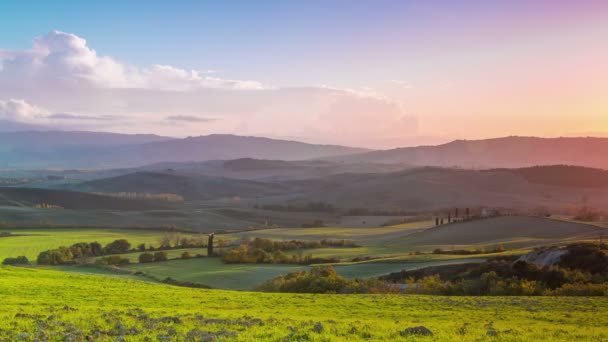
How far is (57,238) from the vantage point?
75.8 m

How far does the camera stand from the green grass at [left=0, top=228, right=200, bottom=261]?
63.4 meters

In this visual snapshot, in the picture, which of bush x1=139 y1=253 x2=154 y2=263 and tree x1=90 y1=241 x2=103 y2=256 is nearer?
bush x1=139 y1=253 x2=154 y2=263

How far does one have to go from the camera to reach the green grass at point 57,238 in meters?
63.4

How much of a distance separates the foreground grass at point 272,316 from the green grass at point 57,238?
39.6m

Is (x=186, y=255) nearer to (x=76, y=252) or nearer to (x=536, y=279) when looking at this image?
(x=76, y=252)

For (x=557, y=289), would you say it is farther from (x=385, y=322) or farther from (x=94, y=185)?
(x=94, y=185)

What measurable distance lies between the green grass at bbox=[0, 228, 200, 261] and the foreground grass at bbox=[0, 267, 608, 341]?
1560 inches

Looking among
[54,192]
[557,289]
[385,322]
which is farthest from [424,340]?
[54,192]

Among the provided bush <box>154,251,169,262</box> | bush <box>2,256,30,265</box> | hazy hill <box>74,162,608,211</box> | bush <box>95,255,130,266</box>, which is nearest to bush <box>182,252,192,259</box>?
bush <box>154,251,169,262</box>

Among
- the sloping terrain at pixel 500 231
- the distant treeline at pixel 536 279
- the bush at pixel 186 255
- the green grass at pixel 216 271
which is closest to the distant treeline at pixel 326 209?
the sloping terrain at pixel 500 231

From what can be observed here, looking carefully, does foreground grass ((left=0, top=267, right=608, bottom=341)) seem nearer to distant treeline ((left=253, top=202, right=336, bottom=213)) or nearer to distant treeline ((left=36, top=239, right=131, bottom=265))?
distant treeline ((left=36, top=239, right=131, bottom=265))

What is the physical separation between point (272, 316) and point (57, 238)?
6586cm

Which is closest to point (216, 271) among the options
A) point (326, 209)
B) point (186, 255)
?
point (186, 255)

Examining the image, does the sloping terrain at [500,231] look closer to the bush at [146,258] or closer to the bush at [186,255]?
the bush at [186,255]
